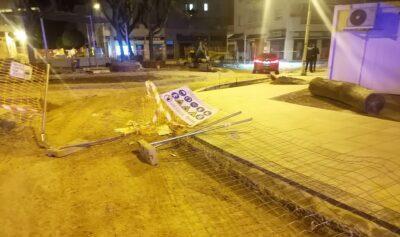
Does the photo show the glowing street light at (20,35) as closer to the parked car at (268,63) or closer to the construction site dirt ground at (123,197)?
the parked car at (268,63)

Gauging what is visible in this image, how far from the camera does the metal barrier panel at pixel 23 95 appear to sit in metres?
7.75

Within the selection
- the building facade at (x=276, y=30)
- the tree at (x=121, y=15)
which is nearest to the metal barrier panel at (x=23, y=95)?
the tree at (x=121, y=15)

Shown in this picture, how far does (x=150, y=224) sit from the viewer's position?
3717 millimetres

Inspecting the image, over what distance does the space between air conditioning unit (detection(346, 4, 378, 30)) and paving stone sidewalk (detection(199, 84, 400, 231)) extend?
5111 millimetres

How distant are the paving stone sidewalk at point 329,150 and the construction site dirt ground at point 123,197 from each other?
2.52 ft

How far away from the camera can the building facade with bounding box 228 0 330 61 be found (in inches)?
1400

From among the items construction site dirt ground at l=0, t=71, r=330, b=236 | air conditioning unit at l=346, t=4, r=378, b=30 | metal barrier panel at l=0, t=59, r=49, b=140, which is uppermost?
air conditioning unit at l=346, t=4, r=378, b=30

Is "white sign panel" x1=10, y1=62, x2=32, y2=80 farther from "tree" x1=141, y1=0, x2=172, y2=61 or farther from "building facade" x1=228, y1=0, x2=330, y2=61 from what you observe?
"building facade" x1=228, y1=0, x2=330, y2=61

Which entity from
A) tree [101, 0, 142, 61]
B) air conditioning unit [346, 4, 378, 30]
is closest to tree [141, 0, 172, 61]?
tree [101, 0, 142, 61]

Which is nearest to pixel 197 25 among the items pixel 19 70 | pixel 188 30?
pixel 188 30

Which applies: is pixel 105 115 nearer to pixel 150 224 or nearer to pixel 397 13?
pixel 150 224

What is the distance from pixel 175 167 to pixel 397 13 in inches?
401

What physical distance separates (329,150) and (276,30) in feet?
112

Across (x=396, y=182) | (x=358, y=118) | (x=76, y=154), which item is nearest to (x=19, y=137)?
(x=76, y=154)
